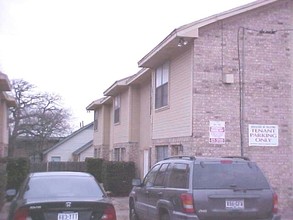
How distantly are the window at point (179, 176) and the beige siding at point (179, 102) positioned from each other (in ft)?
18.5

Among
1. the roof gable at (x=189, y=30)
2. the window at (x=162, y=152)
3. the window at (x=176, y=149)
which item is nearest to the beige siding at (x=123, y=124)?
the window at (x=162, y=152)

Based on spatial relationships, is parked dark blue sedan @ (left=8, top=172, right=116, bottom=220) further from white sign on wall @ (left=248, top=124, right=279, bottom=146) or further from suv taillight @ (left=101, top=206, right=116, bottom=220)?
white sign on wall @ (left=248, top=124, right=279, bottom=146)

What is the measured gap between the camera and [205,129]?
51.8ft

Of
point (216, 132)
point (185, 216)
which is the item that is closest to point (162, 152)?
point (216, 132)

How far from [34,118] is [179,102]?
45.3 meters

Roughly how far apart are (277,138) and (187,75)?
3.44 metres

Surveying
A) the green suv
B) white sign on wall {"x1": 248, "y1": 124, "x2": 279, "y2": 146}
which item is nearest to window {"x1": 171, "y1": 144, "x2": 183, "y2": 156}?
white sign on wall {"x1": 248, "y1": 124, "x2": 279, "y2": 146}

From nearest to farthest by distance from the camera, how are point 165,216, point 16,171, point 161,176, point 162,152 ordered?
1. point 165,216
2. point 161,176
3. point 162,152
4. point 16,171

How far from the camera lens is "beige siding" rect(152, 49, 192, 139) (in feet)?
53.7

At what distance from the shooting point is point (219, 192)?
9.29 m

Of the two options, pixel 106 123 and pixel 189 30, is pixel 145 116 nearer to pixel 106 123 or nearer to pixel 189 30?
pixel 106 123

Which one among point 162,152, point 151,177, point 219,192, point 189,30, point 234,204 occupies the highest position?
point 189,30

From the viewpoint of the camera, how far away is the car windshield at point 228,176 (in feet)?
30.9

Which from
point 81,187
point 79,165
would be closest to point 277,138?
point 81,187
